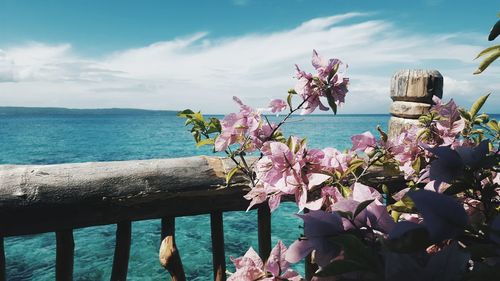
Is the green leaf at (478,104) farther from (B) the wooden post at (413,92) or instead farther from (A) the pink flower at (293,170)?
(B) the wooden post at (413,92)

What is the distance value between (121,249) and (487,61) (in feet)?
4.26

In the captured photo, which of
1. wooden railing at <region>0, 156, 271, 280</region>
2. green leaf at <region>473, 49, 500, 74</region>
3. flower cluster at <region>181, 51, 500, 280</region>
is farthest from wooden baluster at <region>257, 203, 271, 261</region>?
green leaf at <region>473, 49, 500, 74</region>

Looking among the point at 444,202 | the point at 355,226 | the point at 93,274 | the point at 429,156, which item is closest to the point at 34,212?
the point at 355,226

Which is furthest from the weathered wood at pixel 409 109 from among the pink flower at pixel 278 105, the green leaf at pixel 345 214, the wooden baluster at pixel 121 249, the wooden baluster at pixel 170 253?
the green leaf at pixel 345 214

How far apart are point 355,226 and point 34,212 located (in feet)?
3.45

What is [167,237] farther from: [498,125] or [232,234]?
[232,234]

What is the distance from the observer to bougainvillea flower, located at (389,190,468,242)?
1.34 ft

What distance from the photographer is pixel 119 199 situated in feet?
4.17

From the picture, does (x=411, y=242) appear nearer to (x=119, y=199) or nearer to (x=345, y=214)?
(x=345, y=214)

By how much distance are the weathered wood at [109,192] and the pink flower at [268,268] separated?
0.49 m

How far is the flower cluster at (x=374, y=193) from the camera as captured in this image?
0.41m

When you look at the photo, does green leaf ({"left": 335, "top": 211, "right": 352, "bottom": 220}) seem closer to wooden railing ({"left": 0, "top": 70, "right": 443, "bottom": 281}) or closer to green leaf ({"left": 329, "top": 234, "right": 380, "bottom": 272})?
green leaf ({"left": 329, "top": 234, "right": 380, "bottom": 272})

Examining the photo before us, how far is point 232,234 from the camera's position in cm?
833

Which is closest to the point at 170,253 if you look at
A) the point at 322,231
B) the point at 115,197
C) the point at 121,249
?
the point at 121,249
